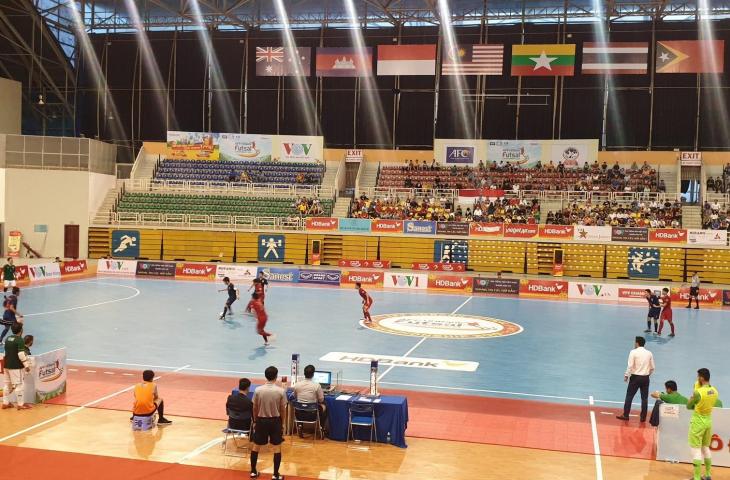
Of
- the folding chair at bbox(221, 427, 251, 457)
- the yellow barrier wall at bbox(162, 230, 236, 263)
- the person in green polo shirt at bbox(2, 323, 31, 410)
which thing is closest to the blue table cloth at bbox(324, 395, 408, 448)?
the folding chair at bbox(221, 427, 251, 457)

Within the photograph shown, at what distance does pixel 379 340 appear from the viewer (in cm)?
2245

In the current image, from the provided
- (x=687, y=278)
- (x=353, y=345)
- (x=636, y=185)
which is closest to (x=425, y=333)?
(x=353, y=345)

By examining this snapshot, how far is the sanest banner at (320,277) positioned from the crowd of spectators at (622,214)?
1379cm

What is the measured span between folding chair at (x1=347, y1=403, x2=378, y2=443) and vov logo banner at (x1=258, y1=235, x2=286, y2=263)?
33.9m

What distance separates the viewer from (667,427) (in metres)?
11.7

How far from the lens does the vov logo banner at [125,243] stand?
47156 mm

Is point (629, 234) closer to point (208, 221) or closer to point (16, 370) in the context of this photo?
point (208, 221)

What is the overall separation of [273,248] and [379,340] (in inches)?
962

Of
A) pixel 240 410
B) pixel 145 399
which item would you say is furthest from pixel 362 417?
pixel 145 399

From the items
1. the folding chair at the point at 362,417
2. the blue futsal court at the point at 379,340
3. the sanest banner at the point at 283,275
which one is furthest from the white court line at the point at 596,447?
the sanest banner at the point at 283,275

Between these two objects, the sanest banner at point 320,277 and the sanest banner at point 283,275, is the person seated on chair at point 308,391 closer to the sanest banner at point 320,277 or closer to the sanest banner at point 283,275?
the sanest banner at point 320,277

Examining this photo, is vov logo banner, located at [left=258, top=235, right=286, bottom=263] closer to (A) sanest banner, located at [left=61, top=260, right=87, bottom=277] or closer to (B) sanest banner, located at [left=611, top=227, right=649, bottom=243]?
(A) sanest banner, located at [left=61, top=260, right=87, bottom=277]

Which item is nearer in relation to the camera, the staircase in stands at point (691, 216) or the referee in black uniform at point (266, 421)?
the referee in black uniform at point (266, 421)

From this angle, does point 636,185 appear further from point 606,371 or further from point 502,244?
point 606,371
